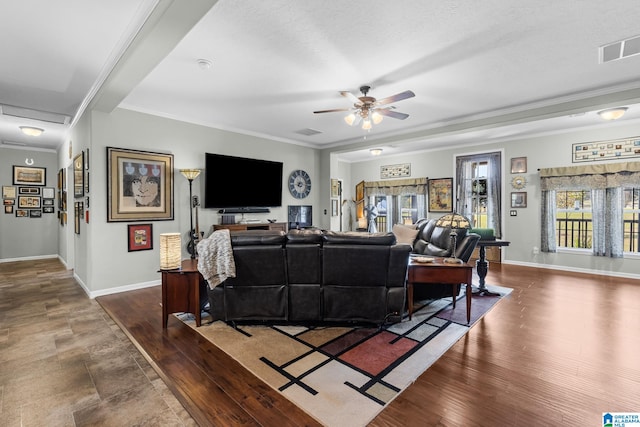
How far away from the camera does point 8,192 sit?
6.88 m

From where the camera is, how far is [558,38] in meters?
2.78

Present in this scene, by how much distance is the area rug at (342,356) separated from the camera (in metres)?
1.97

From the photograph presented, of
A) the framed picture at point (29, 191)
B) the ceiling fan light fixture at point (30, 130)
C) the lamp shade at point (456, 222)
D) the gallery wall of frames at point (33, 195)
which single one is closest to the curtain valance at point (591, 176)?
the lamp shade at point (456, 222)

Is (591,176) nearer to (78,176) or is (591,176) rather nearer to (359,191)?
(359,191)

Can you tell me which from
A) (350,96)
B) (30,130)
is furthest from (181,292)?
(30,130)

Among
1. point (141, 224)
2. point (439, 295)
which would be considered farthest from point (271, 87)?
point (439, 295)

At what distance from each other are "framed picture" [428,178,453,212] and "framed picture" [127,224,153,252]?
21.5ft

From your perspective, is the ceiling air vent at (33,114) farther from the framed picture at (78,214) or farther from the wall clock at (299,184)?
the wall clock at (299,184)

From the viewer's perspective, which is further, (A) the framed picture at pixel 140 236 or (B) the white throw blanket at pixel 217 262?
(A) the framed picture at pixel 140 236

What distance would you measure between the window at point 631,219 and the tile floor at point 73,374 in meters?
7.56

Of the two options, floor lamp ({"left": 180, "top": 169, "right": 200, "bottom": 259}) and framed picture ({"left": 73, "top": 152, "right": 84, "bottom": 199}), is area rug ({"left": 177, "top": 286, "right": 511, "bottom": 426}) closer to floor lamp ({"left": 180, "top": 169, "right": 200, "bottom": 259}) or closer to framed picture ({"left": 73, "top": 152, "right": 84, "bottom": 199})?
floor lamp ({"left": 180, "top": 169, "right": 200, "bottom": 259})

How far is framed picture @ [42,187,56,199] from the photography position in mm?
7363

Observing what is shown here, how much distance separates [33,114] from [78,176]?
1.08 meters

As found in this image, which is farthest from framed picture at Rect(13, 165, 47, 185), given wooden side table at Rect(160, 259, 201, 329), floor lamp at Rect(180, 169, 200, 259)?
wooden side table at Rect(160, 259, 201, 329)
